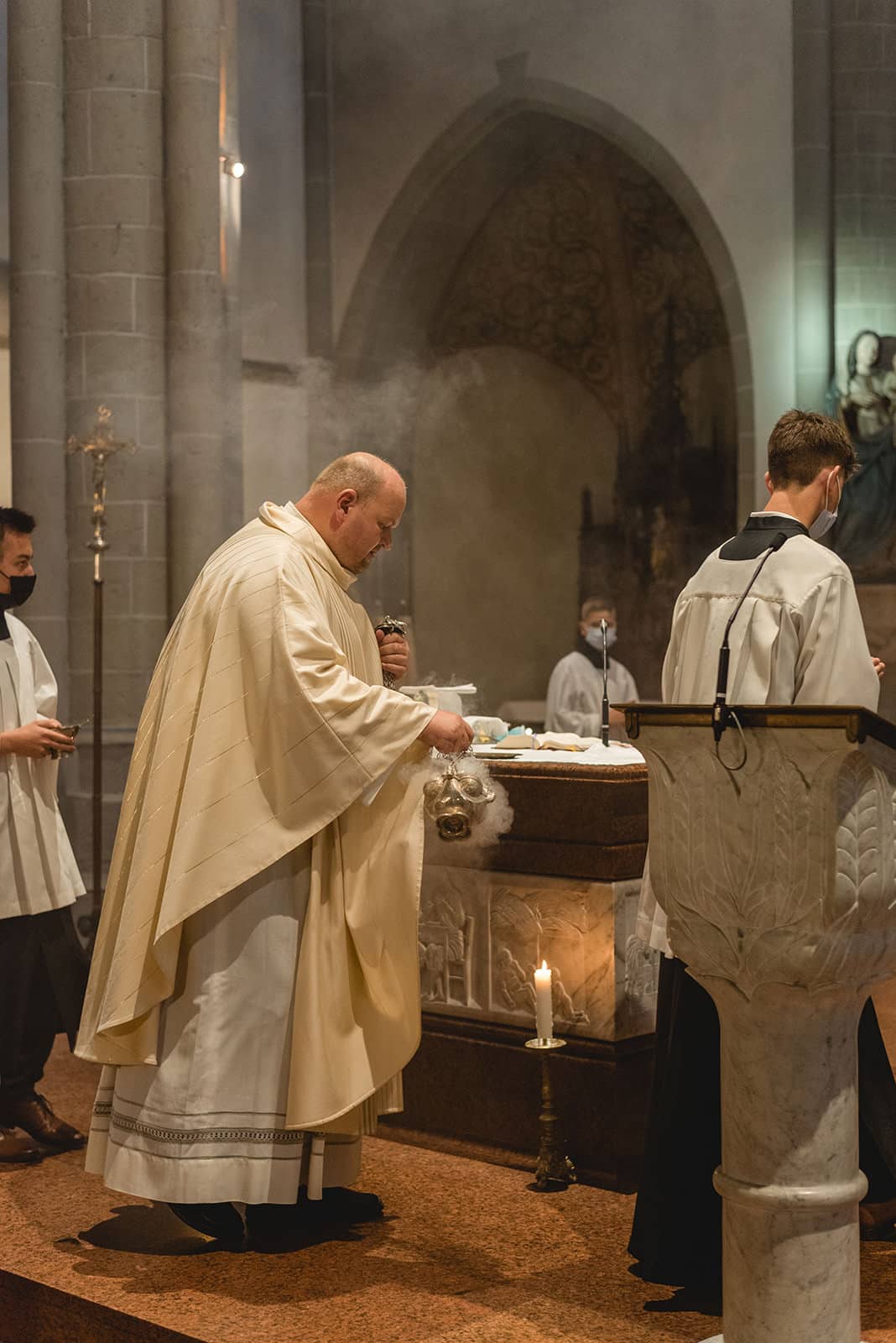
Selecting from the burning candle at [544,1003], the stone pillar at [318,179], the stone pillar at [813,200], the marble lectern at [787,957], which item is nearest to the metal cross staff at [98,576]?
the burning candle at [544,1003]

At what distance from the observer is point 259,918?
3314mm

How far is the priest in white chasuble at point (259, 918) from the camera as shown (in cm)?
327

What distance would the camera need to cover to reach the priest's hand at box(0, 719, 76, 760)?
425 cm

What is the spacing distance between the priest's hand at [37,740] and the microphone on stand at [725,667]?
195 centimetres

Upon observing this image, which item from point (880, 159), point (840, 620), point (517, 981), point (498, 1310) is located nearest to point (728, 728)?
point (840, 620)

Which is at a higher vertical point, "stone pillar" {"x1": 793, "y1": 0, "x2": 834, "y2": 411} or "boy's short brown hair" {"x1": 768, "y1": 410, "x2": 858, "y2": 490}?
"stone pillar" {"x1": 793, "y1": 0, "x2": 834, "y2": 411}

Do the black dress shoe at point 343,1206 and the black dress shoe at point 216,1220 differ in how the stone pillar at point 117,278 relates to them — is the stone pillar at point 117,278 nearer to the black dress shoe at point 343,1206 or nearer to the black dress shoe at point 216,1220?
the black dress shoe at point 343,1206

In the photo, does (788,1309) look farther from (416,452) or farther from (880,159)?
(416,452)

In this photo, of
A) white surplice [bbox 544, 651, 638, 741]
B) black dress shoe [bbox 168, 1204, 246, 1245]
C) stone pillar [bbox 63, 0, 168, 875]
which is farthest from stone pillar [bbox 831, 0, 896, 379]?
black dress shoe [bbox 168, 1204, 246, 1245]

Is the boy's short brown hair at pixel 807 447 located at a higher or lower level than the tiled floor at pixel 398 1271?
higher

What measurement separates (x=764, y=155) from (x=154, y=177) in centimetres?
493

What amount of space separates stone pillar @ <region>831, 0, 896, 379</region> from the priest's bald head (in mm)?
7866

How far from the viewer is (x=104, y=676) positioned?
320 inches

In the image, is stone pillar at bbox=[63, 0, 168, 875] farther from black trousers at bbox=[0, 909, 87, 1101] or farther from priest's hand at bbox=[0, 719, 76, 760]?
priest's hand at bbox=[0, 719, 76, 760]
